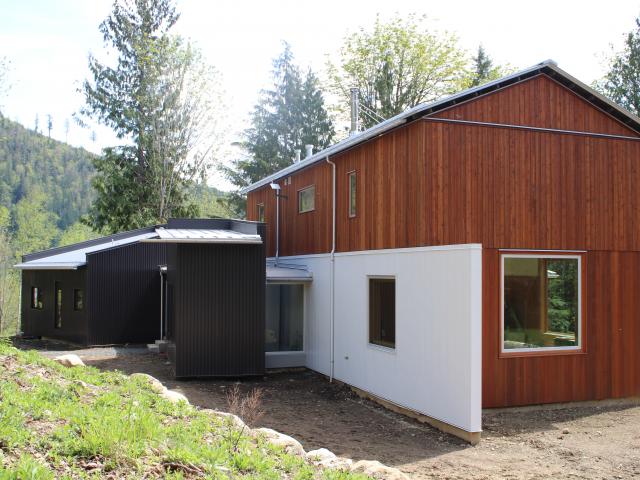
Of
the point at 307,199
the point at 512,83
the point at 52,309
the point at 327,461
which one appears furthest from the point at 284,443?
the point at 52,309

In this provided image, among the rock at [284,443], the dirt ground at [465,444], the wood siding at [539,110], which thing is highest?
the wood siding at [539,110]

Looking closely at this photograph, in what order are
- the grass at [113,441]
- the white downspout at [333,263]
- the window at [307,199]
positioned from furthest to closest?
the window at [307,199]
the white downspout at [333,263]
the grass at [113,441]

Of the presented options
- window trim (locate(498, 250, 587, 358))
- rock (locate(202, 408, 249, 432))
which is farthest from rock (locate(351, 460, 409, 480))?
window trim (locate(498, 250, 587, 358))

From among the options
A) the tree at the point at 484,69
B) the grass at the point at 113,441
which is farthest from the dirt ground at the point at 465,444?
the tree at the point at 484,69

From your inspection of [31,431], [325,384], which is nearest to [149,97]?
[325,384]

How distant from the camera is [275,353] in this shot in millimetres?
13383

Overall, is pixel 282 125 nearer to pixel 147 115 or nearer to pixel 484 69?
pixel 147 115

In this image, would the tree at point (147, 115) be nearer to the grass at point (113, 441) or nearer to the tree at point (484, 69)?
the tree at point (484, 69)

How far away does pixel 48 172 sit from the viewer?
219 feet

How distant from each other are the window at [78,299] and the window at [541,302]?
13189 millimetres

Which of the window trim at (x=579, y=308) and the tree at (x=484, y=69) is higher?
the tree at (x=484, y=69)

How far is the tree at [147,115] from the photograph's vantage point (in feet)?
85.7

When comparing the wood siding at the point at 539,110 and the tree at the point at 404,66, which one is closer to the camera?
the wood siding at the point at 539,110

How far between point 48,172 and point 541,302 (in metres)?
67.4
